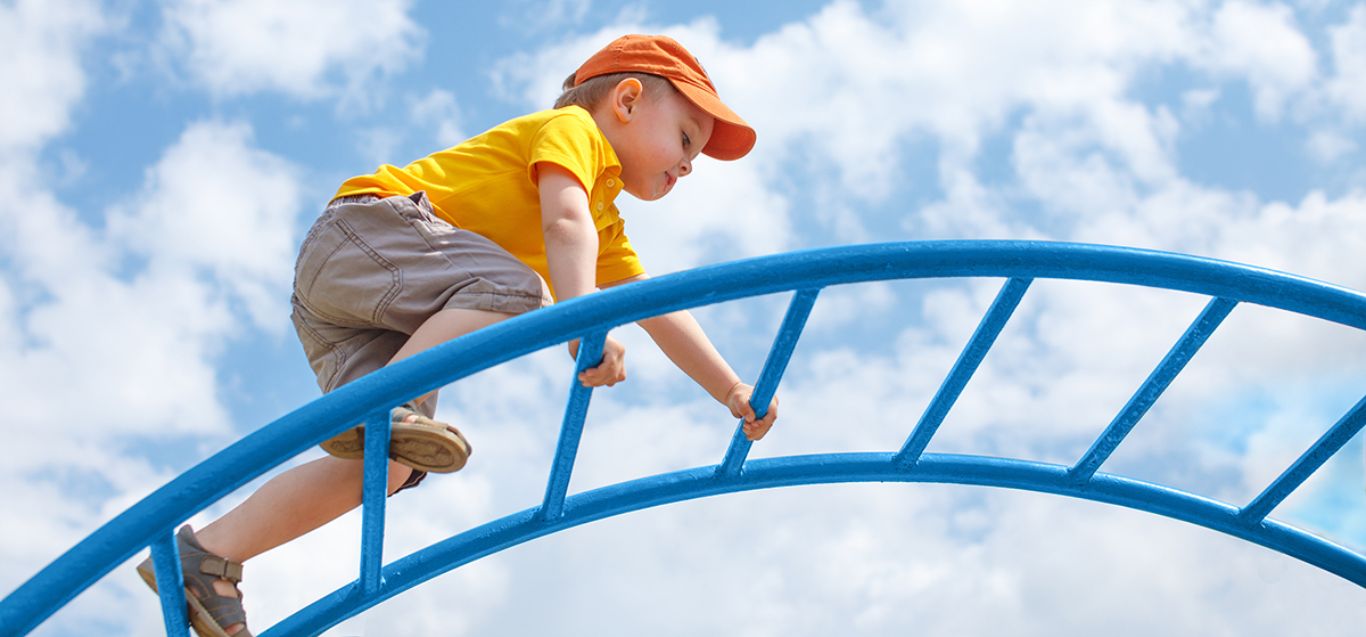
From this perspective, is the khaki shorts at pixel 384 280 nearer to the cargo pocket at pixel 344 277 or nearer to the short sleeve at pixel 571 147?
the cargo pocket at pixel 344 277

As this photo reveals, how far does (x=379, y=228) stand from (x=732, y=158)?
2.51 feet

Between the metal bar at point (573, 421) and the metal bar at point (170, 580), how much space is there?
1.68ft

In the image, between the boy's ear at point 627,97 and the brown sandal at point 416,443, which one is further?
→ the boy's ear at point 627,97

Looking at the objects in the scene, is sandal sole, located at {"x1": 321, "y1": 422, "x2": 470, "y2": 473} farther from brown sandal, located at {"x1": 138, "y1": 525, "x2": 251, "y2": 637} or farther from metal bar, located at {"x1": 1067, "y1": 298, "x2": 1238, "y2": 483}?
metal bar, located at {"x1": 1067, "y1": 298, "x2": 1238, "y2": 483}

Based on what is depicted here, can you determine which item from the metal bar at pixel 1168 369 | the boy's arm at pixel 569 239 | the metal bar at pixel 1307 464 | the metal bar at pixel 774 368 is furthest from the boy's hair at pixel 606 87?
the metal bar at pixel 1307 464

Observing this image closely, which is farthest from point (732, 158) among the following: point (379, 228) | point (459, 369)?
point (459, 369)

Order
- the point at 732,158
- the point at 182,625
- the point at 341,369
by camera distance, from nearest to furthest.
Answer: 1. the point at 182,625
2. the point at 341,369
3. the point at 732,158

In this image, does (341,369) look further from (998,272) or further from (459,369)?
(998,272)

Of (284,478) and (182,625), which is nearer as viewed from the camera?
(182,625)

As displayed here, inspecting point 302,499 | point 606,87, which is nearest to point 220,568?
point 302,499

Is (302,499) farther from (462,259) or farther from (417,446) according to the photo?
(462,259)

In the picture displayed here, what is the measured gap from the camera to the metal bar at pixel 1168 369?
1.79m

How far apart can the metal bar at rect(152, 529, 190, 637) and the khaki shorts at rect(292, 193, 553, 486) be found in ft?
1.29

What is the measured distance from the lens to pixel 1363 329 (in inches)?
72.2
